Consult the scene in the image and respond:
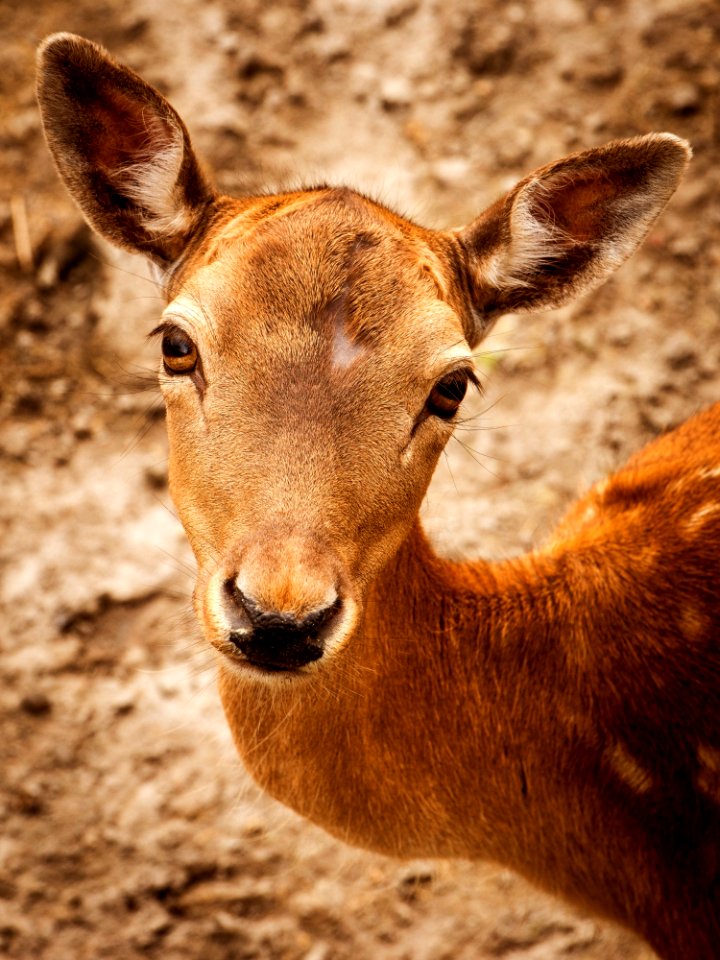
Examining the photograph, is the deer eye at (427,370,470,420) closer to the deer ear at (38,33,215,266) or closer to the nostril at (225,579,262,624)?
the nostril at (225,579,262,624)

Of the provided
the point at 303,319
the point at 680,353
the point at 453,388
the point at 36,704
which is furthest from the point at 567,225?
the point at 36,704

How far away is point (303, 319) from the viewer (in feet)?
8.34

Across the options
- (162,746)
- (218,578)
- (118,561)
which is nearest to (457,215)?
(118,561)

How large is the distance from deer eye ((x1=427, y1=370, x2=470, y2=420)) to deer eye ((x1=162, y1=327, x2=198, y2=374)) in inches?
24.6

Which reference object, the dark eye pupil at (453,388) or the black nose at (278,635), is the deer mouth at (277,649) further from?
the dark eye pupil at (453,388)

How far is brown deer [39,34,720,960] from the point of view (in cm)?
260

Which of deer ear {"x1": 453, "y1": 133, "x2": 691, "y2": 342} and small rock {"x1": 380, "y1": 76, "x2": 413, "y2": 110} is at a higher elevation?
deer ear {"x1": 453, "y1": 133, "x2": 691, "y2": 342}

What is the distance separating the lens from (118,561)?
4703 mm

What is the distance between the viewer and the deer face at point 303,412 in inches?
91.0

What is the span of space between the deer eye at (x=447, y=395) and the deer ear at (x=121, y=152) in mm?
925

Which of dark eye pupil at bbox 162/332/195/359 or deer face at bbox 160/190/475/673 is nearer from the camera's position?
deer face at bbox 160/190/475/673

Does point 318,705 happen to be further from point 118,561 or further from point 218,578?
point 118,561

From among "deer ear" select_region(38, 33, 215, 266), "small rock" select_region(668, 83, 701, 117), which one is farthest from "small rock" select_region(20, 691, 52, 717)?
"small rock" select_region(668, 83, 701, 117)

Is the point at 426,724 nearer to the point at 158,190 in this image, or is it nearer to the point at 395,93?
the point at 158,190
